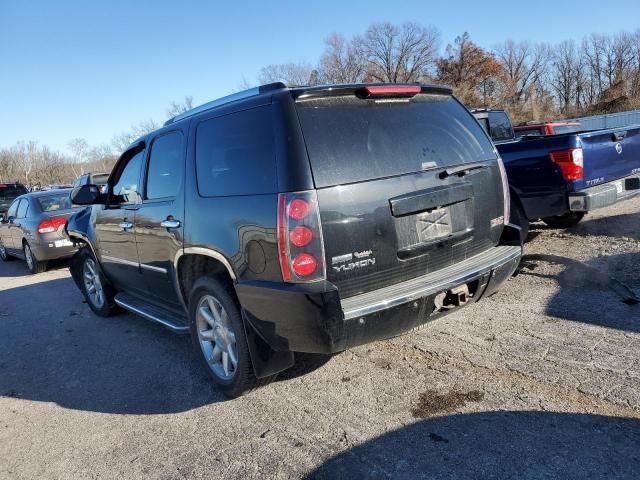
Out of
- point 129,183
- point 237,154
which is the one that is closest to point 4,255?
point 129,183

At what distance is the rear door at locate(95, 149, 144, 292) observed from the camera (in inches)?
183

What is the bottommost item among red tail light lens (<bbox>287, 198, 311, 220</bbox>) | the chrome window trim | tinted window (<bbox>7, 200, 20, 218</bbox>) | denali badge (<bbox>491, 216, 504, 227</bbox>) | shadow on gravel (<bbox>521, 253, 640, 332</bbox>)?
shadow on gravel (<bbox>521, 253, 640, 332</bbox>)

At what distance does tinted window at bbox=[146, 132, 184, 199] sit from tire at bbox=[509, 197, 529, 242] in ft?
10.1

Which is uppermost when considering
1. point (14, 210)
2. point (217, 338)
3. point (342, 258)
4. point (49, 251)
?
point (14, 210)

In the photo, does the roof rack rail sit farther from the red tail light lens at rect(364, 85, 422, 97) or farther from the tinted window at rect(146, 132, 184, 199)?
the red tail light lens at rect(364, 85, 422, 97)

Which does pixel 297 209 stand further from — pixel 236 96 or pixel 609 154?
pixel 609 154

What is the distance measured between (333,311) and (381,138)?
46.2 inches

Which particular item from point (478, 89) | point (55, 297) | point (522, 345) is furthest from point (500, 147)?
point (478, 89)

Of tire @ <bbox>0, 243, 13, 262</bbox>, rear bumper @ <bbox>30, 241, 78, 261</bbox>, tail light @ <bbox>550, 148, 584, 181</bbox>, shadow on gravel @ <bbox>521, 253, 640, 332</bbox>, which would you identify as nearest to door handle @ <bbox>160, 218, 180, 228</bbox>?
shadow on gravel @ <bbox>521, 253, 640, 332</bbox>

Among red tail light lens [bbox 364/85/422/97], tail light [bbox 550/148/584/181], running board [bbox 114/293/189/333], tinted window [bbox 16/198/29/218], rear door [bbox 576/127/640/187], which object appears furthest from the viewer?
tinted window [bbox 16/198/29/218]

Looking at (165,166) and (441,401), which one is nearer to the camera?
(441,401)

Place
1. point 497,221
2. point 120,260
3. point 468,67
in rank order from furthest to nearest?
point 468,67
point 120,260
point 497,221

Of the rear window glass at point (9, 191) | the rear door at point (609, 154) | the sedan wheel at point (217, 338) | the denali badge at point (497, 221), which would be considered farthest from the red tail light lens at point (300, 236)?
the rear window glass at point (9, 191)

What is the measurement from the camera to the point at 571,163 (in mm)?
5391
